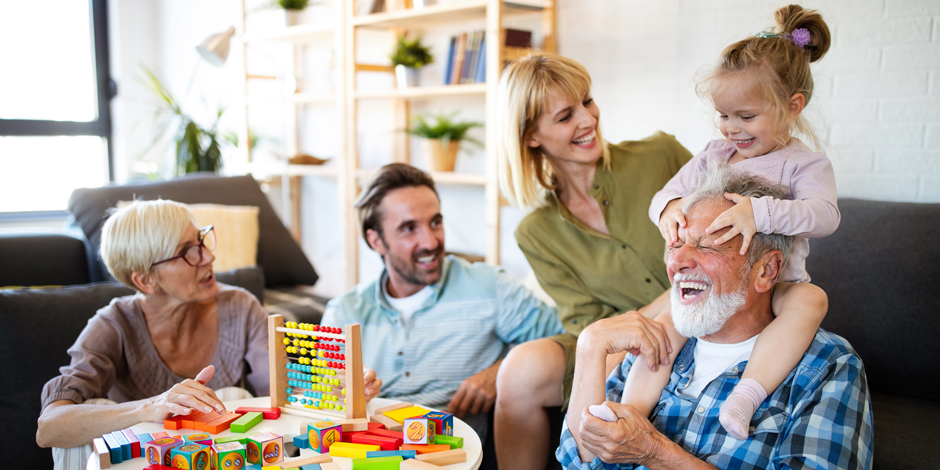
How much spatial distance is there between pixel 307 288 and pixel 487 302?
1.74 m

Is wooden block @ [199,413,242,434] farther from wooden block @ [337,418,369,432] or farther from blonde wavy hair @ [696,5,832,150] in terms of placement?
blonde wavy hair @ [696,5,832,150]

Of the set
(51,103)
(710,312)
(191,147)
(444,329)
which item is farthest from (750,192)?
(51,103)

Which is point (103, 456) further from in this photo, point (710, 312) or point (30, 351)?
point (710, 312)

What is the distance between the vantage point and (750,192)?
4.68 ft

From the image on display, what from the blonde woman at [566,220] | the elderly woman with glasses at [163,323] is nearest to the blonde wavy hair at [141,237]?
the elderly woman with glasses at [163,323]

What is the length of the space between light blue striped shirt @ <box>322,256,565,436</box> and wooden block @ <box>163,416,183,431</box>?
2.33 feet

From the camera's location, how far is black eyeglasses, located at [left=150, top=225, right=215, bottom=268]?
1865 millimetres

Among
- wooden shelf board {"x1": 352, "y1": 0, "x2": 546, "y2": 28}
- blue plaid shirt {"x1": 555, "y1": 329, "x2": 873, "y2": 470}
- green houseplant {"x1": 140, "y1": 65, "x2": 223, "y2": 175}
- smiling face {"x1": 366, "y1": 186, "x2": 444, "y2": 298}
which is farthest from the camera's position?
green houseplant {"x1": 140, "y1": 65, "x2": 223, "y2": 175}

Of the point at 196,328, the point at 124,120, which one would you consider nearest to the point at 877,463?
the point at 196,328

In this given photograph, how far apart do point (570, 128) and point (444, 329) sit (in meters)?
0.73

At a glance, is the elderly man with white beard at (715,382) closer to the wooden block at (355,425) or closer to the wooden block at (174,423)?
the wooden block at (355,425)

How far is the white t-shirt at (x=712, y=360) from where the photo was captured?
1.45 metres

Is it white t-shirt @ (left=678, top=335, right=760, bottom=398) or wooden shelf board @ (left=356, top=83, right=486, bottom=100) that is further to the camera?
wooden shelf board @ (left=356, top=83, right=486, bottom=100)

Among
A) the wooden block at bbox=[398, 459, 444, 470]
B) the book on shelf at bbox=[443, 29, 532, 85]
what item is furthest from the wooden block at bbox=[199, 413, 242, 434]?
the book on shelf at bbox=[443, 29, 532, 85]
